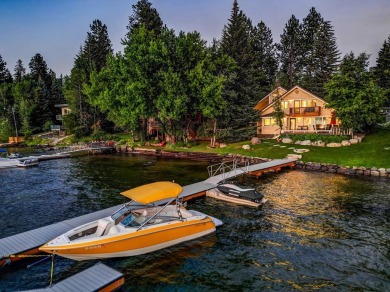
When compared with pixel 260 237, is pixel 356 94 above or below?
above

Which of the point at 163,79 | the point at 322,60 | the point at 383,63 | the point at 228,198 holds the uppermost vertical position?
the point at 322,60

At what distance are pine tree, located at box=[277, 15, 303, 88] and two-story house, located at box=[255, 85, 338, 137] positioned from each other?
104 ft

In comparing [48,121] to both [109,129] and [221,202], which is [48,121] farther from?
[221,202]

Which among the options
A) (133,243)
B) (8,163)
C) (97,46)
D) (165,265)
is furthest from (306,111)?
(97,46)

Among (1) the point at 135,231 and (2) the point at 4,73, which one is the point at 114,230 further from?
(2) the point at 4,73

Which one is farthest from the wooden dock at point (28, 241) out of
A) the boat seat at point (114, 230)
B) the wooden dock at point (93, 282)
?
the wooden dock at point (93, 282)

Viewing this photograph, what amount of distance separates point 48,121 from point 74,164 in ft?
170

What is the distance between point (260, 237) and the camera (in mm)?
15844

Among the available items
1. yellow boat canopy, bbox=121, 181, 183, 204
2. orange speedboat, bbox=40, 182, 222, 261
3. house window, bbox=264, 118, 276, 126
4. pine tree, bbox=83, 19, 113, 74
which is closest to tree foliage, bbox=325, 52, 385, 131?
house window, bbox=264, 118, 276, 126

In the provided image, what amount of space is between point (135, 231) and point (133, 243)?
55 centimetres

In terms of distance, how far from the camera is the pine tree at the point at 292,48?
3418 inches

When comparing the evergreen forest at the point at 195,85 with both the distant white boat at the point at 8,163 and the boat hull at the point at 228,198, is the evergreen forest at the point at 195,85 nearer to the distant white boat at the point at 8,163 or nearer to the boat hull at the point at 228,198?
the distant white boat at the point at 8,163

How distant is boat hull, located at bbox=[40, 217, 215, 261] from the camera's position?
12180 mm

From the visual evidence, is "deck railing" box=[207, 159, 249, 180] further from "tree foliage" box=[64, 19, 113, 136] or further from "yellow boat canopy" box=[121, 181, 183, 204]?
"tree foliage" box=[64, 19, 113, 136]
